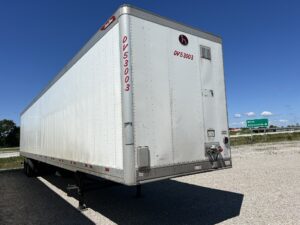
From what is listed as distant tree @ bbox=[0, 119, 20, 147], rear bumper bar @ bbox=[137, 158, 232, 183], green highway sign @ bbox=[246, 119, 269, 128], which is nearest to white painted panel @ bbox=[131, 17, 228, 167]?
rear bumper bar @ bbox=[137, 158, 232, 183]

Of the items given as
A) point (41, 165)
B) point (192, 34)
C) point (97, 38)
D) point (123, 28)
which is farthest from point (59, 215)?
point (41, 165)

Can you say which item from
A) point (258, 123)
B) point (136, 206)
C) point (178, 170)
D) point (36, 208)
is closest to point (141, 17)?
point (178, 170)

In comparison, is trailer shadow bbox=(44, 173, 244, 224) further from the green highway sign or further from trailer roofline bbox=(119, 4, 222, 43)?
the green highway sign

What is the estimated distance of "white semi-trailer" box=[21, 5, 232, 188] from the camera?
470 cm

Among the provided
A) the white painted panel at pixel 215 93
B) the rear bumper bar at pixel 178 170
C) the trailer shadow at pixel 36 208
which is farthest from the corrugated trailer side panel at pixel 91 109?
the white painted panel at pixel 215 93

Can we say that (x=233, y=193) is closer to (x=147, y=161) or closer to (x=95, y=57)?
(x=147, y=161)

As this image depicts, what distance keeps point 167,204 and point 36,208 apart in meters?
3.74

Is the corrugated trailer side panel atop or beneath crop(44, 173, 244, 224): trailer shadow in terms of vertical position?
atop

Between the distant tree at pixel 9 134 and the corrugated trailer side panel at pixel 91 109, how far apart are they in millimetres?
78947

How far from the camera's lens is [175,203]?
7.44 m

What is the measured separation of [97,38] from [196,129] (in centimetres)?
293

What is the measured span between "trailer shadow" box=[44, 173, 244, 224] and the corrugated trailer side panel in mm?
1726

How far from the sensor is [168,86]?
206 inches

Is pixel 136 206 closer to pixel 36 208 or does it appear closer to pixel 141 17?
pixel 36 208
